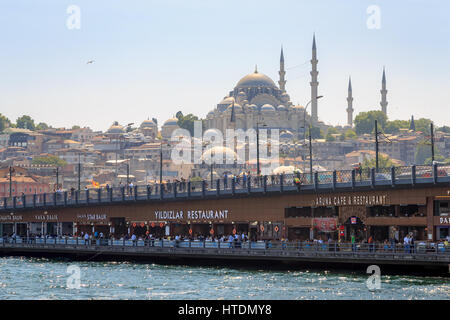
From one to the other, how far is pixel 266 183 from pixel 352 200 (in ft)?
21.9

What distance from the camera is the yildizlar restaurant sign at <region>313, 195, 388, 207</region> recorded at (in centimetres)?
5772

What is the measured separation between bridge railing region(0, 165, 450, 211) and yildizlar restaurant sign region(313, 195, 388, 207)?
37.1 inches

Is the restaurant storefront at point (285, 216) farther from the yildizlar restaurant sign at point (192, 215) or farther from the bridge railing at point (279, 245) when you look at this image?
the bridge railing at point (279, 245)

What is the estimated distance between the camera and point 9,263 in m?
69.5

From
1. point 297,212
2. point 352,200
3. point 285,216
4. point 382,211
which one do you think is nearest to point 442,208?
point 382,211

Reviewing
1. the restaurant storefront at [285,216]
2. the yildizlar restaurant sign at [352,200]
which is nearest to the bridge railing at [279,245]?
the restaurant storefront at [285,216]

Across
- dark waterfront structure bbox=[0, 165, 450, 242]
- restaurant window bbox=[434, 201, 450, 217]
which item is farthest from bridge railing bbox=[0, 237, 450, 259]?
restaurant window bbox=[434, 201, 450, 217]

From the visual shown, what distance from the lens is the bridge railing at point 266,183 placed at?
5594cm

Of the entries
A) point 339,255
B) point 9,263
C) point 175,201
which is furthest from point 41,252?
point 339,255

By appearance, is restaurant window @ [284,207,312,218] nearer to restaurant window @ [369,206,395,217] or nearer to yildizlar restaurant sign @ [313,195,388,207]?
yildizlar restaurant sign @ [313,195,388,207]

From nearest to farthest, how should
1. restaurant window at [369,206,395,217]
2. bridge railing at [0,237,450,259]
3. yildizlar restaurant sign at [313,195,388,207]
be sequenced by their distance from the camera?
bridge railing at [0,237,450,259]
yildizlar restaurant sign at [313,195,388,207]
restaurant window at [369,206,395,217]

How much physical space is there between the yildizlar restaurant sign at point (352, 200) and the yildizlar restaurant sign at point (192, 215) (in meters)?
8.61

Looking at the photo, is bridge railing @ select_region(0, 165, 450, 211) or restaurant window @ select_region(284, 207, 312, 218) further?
restaurant window @ select_region(284, 207, 312, 218)

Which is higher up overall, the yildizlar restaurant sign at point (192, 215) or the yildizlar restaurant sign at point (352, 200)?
the yildizlar restaurant sign at point (352, 200)
